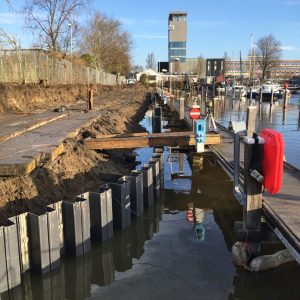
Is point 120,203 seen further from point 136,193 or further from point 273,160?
point 273,160

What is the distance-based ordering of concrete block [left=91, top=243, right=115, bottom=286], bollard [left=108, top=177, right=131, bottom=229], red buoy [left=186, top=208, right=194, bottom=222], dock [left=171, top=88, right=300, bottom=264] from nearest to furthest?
dock [left=171, top=88, right=300, bottom=264] → concrete block [left=91, top=243, right=115, bottom=286] → bollard [left=108, top=177, right=131, bottom=229] → red buoy [left=186, top=208, right=194, bottom=222]

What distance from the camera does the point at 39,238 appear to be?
655 centimetres

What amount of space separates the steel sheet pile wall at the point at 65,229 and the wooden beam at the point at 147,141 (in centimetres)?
393

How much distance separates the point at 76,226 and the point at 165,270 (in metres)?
1.65

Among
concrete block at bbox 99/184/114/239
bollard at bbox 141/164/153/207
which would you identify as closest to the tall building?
bollard at bbox 141/164/153/207

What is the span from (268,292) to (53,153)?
5935mm

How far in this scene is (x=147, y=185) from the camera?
9961 millimetres

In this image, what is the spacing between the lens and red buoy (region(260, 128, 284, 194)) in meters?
5.88

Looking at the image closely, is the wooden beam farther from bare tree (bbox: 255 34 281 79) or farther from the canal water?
bare tree (bbox: 255 34 281 79)

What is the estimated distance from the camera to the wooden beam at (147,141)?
42.8 ft

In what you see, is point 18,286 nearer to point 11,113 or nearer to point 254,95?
point 11,113

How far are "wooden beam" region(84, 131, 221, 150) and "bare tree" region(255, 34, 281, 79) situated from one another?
102460 millimetres

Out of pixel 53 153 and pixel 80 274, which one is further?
pixel 53 153

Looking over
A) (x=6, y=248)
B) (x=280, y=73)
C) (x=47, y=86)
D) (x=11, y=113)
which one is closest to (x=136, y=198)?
(x=6, y=248)
